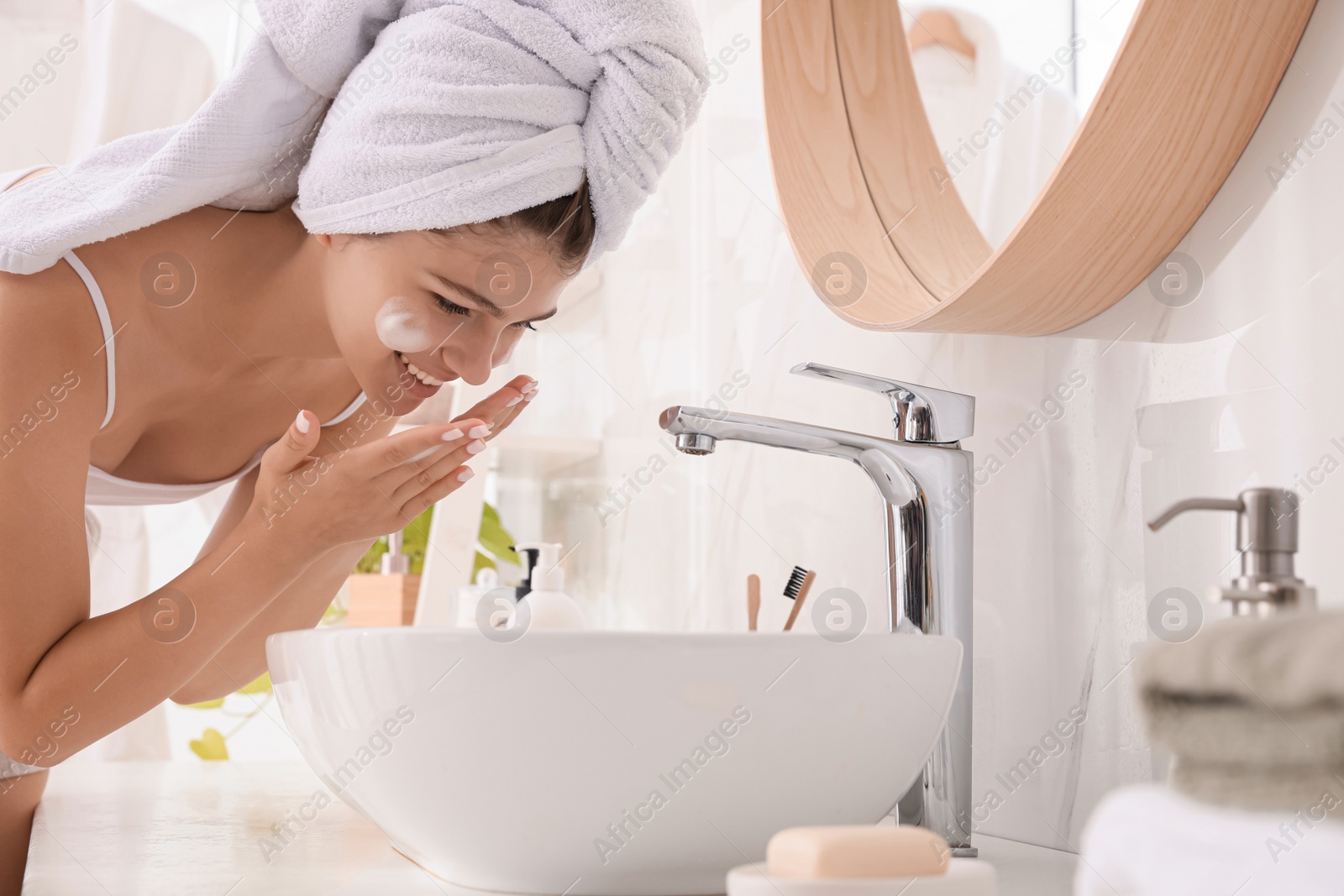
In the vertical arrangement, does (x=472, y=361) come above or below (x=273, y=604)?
above

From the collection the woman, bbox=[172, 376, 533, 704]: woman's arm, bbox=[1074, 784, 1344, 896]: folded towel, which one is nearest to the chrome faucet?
the woman

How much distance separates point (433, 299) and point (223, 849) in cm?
40

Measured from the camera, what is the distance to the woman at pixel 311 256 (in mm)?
679

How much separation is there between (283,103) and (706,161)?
0.62 meters

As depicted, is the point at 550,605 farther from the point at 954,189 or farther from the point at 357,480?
the point at 954,189

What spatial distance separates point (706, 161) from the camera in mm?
1271

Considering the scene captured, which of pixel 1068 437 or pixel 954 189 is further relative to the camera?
pixel 954 189

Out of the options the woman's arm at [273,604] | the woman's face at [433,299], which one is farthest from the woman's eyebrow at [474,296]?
the woman's arm at [273,604]

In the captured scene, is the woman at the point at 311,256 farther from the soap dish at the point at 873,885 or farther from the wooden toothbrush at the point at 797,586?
the soap dish at the point at 873,885

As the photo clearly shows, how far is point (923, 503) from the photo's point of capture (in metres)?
0.58

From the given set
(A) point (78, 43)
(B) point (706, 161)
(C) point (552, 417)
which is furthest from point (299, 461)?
(A) point (78, 43)

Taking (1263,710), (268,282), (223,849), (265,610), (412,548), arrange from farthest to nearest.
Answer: (412,548), (265,610), (268,282), (223,849), (1263,710)

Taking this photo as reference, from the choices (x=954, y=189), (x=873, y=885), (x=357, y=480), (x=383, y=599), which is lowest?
(x=383, y=599)

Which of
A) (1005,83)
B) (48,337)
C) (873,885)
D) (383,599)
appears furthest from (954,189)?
(383,599)
